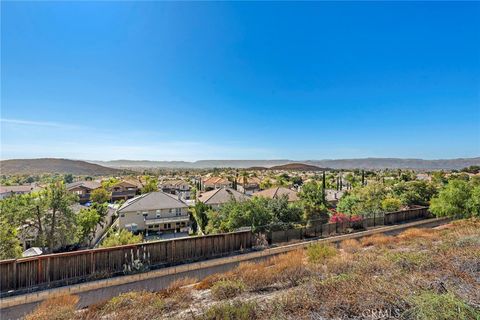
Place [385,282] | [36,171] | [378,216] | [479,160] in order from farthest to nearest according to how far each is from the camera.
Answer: [479,160] → [36,171] → [378,216] → [385,282]

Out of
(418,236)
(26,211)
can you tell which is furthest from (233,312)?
(26,211)

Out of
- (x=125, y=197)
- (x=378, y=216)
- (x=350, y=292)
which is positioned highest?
(x=350, y=292)

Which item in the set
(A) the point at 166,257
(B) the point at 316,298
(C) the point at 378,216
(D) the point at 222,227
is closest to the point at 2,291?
(A) the point at 166,257

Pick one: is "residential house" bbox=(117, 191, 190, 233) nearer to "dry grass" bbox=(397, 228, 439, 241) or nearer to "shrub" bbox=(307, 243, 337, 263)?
"shrub" bbox=(307, 243, 337, 263)

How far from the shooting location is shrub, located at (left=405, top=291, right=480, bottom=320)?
3.24m

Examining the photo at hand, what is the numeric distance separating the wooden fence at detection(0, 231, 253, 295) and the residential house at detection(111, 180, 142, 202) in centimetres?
3873

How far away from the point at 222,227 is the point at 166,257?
773 centimetres

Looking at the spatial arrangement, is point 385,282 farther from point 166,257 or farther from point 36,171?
point 36,171

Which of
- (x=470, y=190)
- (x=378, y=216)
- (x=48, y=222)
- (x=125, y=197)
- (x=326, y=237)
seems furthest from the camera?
(x=125, y=197)

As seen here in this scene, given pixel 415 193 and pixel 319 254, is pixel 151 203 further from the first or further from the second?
pixel 415 193

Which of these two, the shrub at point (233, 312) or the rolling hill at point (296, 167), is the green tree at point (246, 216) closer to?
the shrub at point (233, 312)

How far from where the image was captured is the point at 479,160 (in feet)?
429

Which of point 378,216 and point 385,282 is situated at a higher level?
point 385,282

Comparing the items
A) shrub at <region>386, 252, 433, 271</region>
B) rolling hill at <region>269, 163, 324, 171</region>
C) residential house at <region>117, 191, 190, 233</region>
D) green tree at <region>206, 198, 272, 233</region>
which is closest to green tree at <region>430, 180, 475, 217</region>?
green tree at <region>206, 198, 272, 233</region>
